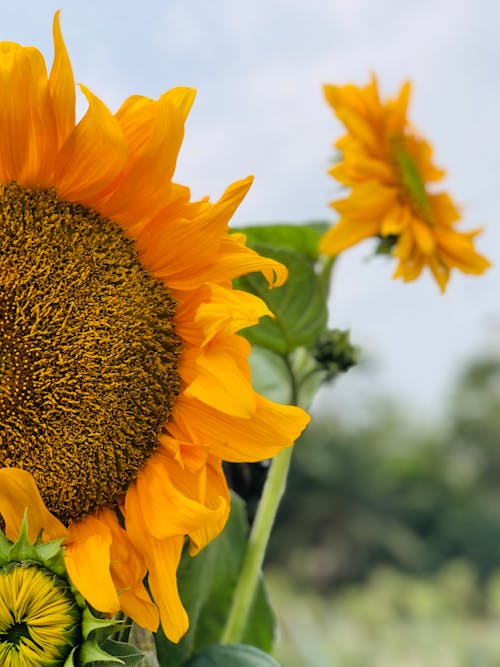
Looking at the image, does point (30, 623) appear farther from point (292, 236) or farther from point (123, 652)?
point (292, 236)

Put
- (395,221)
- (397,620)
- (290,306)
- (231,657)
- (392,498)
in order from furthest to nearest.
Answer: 1. (392,498)
2. (397,620)
3. (395,221)
4. (290,306)
5. (231,657)

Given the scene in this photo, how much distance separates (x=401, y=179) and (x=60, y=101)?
418 mm

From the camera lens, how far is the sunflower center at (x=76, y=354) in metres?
0.42

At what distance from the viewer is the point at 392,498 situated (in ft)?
22.9

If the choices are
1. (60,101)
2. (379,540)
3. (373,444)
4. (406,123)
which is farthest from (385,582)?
(60,101)

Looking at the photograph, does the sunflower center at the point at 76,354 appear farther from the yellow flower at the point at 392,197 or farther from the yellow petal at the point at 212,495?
the yellow flower at the point at 392,197

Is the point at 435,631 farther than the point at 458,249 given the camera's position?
Yes

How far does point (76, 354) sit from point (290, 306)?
0.77 ft

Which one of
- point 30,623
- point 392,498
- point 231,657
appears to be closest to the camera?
point 30,623

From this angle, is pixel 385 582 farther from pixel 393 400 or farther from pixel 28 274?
pixel 28 274

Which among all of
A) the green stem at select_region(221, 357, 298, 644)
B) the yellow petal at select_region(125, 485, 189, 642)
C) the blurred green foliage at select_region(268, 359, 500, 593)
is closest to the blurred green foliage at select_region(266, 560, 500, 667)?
the blurred green foliage at select_region(268, 359, 500, 593)

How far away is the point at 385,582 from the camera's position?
245 inches

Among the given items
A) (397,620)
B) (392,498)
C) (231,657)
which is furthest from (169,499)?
(392,498)

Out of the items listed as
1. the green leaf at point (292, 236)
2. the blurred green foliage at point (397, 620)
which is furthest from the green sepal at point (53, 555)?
the blurred green foliage at point (397, 620)
